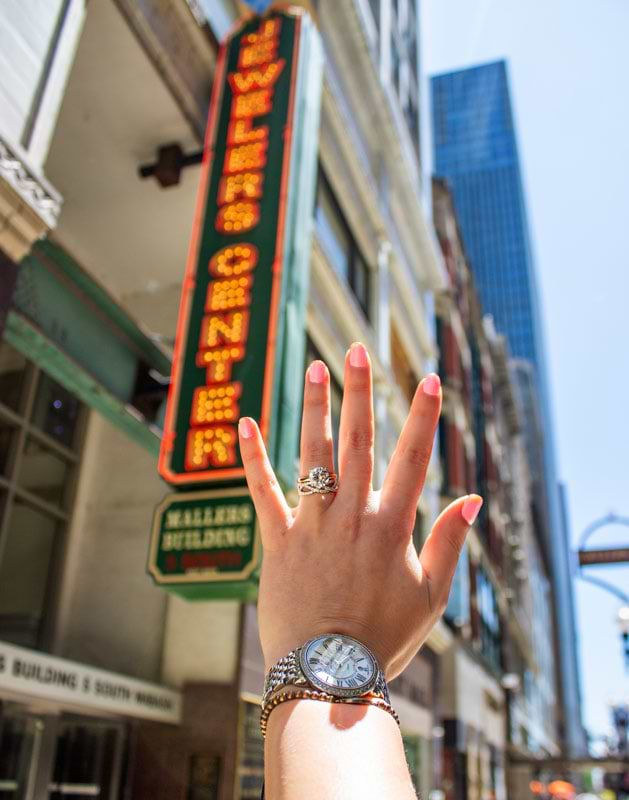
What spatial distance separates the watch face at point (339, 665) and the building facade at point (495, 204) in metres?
155

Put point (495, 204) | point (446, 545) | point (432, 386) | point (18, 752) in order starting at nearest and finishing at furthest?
point (432, 386), point (446, 545), point (18, 752), point (495, 204)

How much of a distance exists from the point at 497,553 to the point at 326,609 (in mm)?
36865

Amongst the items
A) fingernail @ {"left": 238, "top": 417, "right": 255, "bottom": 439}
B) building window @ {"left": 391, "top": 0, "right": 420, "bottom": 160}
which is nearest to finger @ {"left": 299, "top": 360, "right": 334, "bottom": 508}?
fingernail @ {"left": 238, "top": 417, "right": 255, "bottom": 439}

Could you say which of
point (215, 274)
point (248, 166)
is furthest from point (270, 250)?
point (248, 166)

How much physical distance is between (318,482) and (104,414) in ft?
27.0

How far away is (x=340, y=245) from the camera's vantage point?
1681cm

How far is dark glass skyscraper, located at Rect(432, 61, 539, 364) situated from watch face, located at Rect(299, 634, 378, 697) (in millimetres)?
166180

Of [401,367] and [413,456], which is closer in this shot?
[413,456]

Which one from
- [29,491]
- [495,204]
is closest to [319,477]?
[29,491]

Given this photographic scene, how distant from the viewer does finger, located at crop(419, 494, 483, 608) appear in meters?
1.91

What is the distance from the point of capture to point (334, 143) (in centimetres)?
1617

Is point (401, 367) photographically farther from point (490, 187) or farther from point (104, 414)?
point (490, 187)

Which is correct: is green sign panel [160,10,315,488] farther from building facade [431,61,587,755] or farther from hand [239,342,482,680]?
building facade [431,61,587,755]

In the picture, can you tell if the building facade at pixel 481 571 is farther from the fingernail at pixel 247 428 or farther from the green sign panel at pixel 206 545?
the fingernail at pixel 247 428
